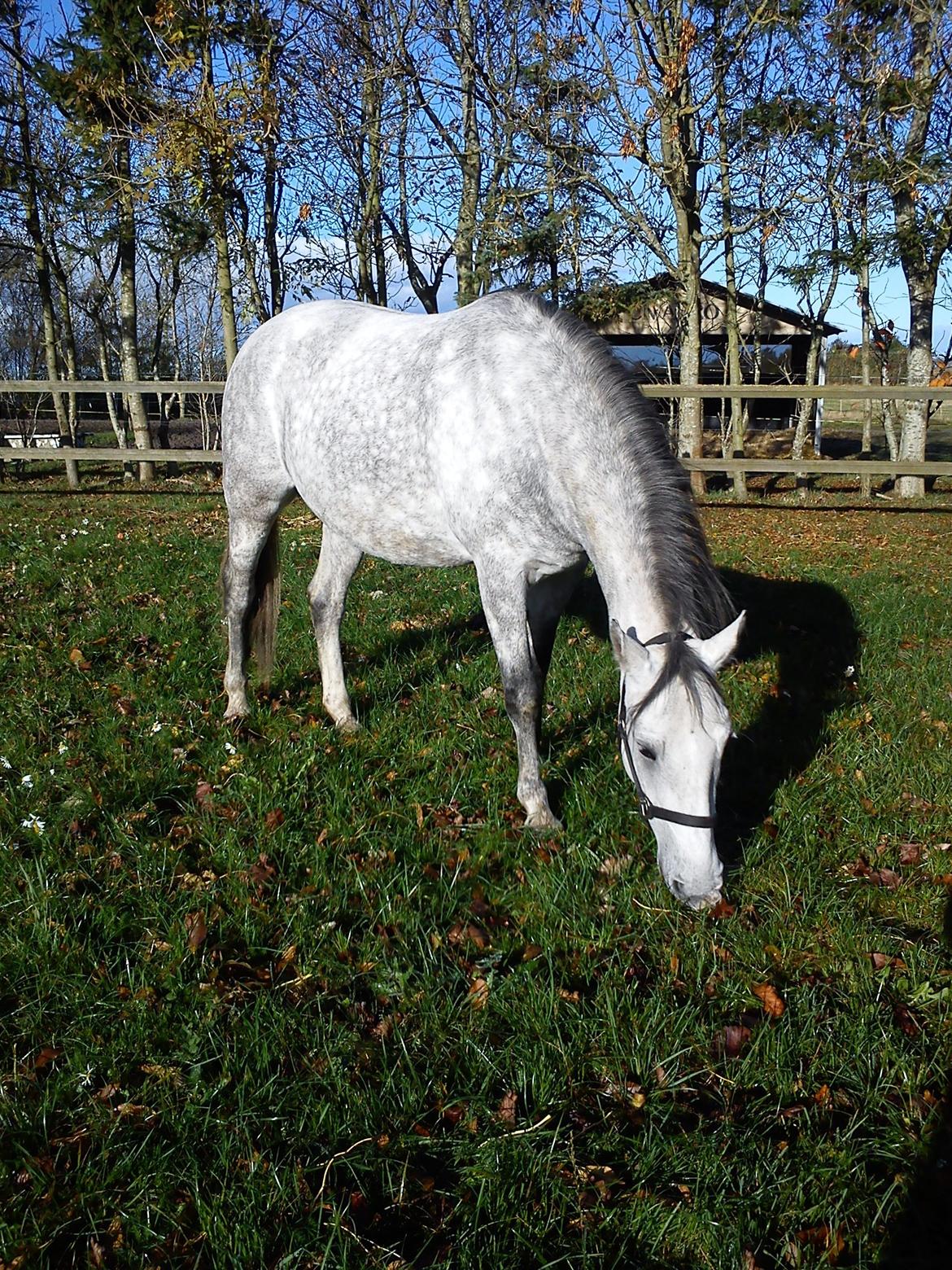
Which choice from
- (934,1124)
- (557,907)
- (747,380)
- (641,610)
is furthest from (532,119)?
(747,380)

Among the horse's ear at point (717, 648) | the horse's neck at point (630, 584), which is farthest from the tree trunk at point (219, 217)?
the horse's ear at point (717, 648)

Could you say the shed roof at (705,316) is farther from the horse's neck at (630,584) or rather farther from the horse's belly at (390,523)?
the horse's neck at (630,584)

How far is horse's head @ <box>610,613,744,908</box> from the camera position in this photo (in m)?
2.50

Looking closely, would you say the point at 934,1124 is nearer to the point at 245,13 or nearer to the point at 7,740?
the point at 7,740

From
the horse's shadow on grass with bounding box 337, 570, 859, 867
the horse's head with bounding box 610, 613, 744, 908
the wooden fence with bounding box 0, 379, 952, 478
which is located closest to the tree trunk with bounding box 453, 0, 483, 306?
the wooden fence with bounding box 0, 379, 952, 478

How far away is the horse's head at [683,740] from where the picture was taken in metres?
2.50

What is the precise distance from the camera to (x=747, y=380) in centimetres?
2583

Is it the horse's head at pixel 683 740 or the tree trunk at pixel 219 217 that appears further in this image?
the tree trunk at pixel 219 217

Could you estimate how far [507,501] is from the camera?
3.37 meters

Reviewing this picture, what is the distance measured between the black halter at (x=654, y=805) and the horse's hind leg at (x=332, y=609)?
201cm

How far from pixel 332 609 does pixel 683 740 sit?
2678mm

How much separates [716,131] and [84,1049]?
1645cm

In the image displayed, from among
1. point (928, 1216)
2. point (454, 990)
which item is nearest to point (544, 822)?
point (454, 990)

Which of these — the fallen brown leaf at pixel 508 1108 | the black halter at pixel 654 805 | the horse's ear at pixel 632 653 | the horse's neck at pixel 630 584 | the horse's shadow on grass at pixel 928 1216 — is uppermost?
the horse's neck at pixel 630 584
